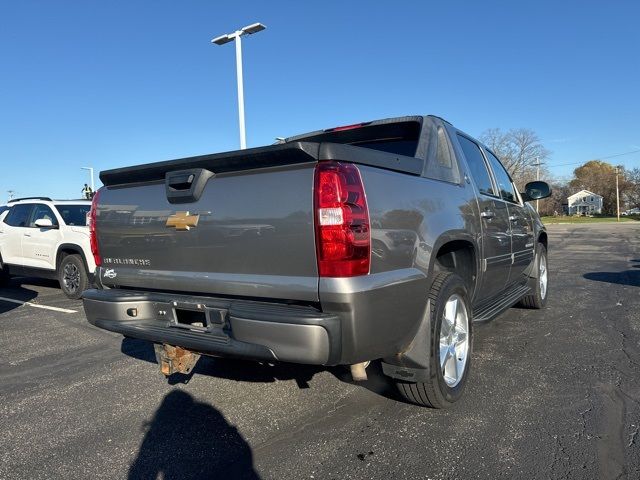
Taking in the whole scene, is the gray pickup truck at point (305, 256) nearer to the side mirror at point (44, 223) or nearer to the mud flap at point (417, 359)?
the mud flap at point (417, 359)

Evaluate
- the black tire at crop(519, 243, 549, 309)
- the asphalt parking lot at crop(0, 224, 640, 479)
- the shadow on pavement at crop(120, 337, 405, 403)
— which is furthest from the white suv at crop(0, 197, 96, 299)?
the black tire at crop(519, 243, 549, 309)

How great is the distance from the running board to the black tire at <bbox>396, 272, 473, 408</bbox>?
0.56 meters

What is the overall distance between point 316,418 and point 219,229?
143cm

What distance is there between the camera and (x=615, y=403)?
327 cm

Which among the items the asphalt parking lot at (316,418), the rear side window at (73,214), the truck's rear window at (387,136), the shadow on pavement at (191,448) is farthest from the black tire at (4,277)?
the truck's rear window at (387,136)

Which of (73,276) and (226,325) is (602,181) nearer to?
(73,276)

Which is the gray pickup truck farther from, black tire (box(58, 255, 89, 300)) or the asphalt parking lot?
black tire (box(58, 255, 89, 300))

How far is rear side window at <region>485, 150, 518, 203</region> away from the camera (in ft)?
16.0

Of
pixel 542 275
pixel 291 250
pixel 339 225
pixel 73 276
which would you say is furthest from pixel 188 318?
pixel 73 276

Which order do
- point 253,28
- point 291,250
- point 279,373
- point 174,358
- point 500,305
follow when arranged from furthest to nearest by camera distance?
1. point 253,28
2. point 500,305
3. point 279,373
4. point 174,358
5. point 291,250

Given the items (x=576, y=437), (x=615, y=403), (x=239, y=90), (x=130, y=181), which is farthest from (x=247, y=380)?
(x=239, y=90)

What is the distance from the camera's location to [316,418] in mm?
3174

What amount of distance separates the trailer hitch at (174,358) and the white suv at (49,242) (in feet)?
18.0

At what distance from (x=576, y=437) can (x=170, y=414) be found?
102 inches
